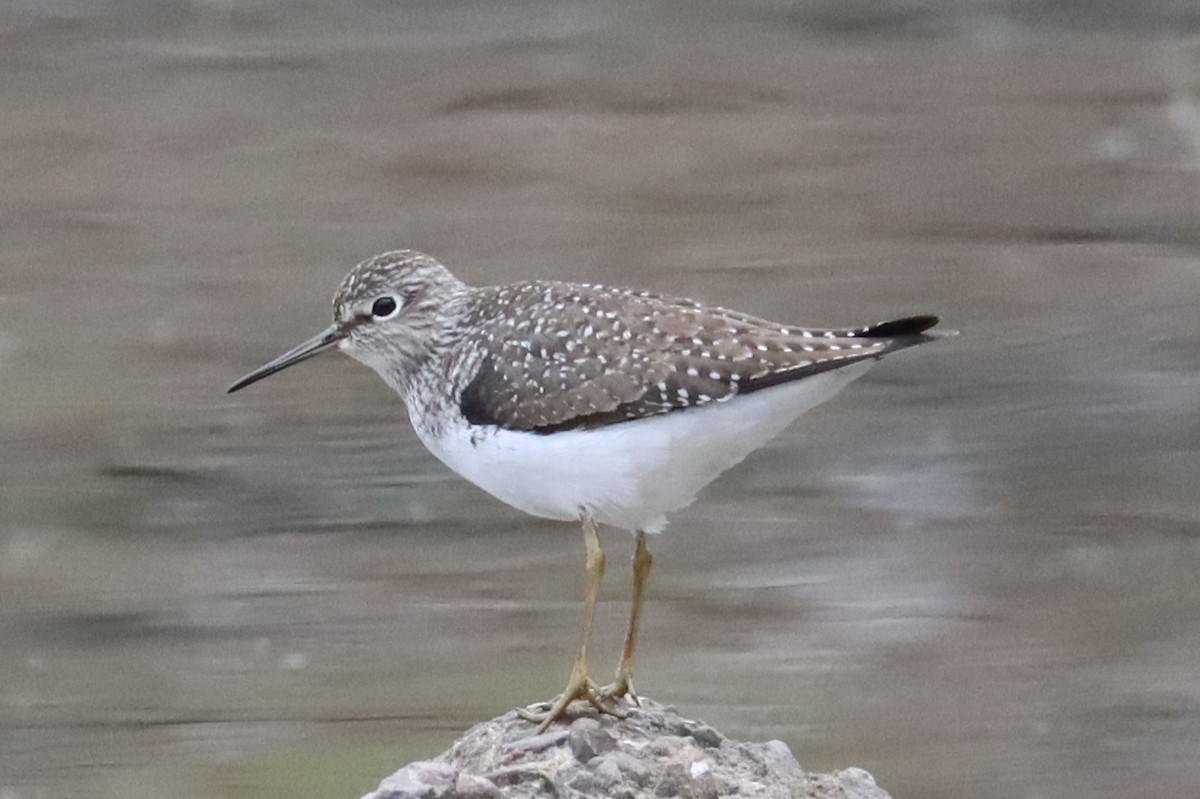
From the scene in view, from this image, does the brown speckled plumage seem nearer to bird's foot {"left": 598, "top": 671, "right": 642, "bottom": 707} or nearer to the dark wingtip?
the dark wingtip

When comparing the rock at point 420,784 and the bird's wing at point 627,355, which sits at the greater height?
the bird's wing at point 627,355

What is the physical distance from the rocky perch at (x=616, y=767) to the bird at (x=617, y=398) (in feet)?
0.30

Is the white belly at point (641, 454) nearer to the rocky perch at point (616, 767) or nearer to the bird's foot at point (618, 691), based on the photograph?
the bird's foot at point (618, 691)

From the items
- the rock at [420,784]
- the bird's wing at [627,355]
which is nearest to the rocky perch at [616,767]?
the rock at [420,784]

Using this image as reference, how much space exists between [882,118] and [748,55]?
2.46 ft

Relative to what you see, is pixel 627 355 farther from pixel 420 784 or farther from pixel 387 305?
pixel 420 784

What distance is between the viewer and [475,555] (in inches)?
285

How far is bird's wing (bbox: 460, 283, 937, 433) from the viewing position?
13.0ft

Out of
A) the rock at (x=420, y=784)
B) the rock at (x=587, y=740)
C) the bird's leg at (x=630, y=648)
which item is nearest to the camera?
the rock at (x=420, y=784)

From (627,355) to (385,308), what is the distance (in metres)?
0.70

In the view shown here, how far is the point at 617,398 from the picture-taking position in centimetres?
405

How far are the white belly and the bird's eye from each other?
47cm

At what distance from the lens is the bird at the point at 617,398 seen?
398cm

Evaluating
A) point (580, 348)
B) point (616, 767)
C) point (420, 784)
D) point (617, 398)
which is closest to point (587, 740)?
point (616, 767)
